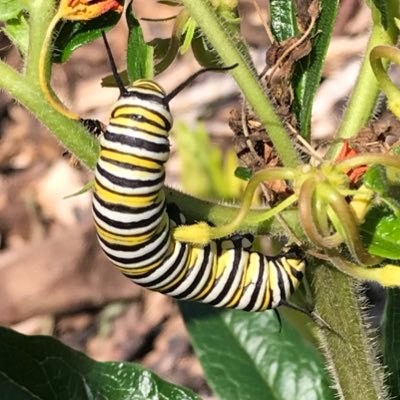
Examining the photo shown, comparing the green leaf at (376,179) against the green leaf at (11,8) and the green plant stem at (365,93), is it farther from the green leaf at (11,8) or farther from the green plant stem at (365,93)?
the green leaf at (11,8)

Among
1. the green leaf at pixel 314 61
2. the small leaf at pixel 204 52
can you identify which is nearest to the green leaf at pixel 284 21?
the green leaf at pixel 314 61

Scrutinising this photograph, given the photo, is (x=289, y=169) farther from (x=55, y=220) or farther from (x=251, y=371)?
(x=55, y=220)

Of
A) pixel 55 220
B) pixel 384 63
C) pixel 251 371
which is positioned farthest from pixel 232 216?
pixel 55 220

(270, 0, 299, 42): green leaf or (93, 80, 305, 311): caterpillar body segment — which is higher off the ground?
(270, 0, 299, 42): green leaf

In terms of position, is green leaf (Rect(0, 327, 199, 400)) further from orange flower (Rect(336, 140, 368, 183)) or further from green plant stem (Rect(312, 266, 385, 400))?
orange flower (Rect(336, 140, 368, 183))

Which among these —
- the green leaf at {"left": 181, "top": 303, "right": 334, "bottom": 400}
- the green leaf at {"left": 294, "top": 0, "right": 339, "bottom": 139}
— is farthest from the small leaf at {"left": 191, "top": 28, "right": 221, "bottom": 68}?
the green leaf at {"left": 181, "top": 303, "right": 334, "bottom": 400}

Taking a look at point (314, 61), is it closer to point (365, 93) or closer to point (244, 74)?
point (365, 93)
